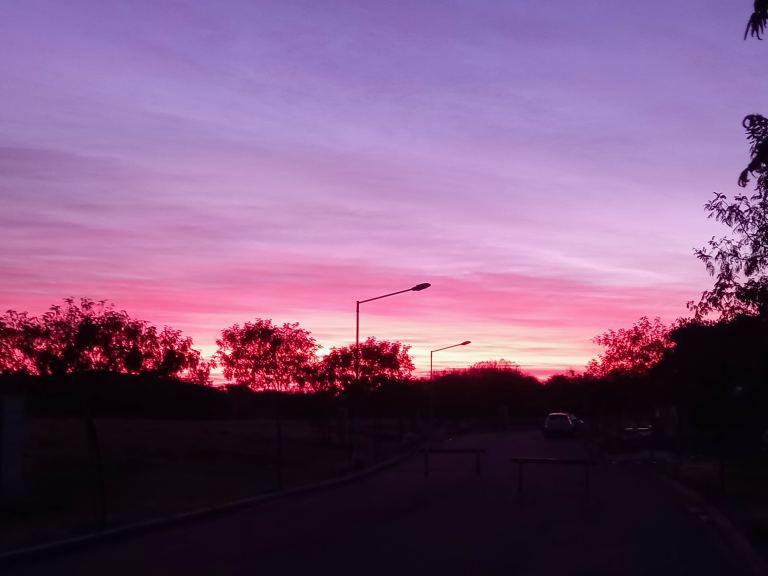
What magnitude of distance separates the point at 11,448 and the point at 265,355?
2404 centimetres

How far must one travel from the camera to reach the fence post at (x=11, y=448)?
19.9 meters

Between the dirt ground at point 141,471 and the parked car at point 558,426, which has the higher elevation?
the parked car at point 558,426

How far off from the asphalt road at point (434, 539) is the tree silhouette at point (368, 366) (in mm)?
27319

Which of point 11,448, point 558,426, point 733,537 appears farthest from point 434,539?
point 558,426

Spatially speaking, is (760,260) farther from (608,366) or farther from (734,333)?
(608,366)

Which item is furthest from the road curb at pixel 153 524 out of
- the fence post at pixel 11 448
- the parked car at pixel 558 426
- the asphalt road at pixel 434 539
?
the parked car at pixel 558 426

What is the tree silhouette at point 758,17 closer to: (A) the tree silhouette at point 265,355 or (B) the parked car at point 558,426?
(A) the tree silhouette at point 265,355

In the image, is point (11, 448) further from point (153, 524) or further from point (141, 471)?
point (141, 471)

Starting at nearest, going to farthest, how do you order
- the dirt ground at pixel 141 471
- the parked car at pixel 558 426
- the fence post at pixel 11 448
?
the dirt ground at pixel 141 471 → the fence post at pixel 11 448 → the parked car at pixel 558 426

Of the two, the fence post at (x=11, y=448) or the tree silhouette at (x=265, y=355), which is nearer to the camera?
the fence post at (x=11, y=448)

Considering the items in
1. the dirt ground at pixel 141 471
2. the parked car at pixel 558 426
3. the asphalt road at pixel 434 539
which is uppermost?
the parked car at pixel 558 426

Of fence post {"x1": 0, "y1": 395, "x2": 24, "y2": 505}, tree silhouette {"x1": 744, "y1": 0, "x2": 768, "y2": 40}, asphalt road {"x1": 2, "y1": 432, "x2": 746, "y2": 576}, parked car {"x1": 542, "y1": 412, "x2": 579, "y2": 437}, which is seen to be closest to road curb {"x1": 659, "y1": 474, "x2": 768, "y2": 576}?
asphalt road {"x1": 2, "y1": 432, "x2": 746, "y2": 576}

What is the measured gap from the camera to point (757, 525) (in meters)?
16.6

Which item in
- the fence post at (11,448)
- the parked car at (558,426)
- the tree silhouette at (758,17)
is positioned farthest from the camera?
the parked car at (558,426)
